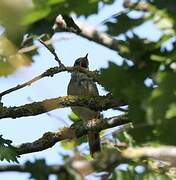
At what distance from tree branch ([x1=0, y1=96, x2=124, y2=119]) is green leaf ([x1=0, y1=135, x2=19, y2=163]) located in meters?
0.31

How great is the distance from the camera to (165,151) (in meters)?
1.80

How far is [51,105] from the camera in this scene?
4734 millimetres

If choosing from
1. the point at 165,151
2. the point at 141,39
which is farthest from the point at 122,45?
the point at 165,151

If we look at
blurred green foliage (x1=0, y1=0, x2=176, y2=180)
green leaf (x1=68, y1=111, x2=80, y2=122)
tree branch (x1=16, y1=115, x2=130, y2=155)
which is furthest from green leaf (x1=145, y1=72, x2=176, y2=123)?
green leaf (x1=68, y1=111, x2=80, y2=122)

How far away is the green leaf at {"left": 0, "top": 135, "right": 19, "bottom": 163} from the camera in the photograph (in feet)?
14.2

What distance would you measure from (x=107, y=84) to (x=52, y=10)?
0.40 metres

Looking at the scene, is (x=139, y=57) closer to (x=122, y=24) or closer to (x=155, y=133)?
(x=122, y=24)

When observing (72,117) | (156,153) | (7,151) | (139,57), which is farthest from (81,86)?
(156,153)

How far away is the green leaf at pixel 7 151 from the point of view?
4330 millimetres

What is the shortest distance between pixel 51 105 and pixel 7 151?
56 centimetres

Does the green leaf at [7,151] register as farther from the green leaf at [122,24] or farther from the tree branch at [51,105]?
the green leaf at [122,24]

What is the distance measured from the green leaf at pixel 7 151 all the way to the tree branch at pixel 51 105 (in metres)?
0.31

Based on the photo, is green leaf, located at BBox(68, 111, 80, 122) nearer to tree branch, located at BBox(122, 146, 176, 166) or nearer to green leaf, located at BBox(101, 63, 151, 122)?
green leaf, located at BBox(101, 63, 151, 122)

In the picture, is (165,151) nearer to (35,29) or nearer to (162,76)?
(162,76)
